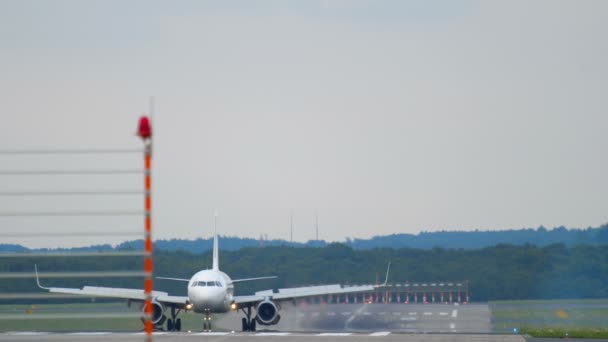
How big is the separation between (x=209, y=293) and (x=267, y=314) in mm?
3096

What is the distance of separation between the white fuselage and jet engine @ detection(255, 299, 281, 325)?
1.50m

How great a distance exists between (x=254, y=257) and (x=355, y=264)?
19.6 feet

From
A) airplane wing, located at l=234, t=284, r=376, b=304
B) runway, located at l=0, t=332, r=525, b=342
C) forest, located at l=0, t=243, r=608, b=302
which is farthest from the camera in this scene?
forest, located at l=0, t=243, r=608, b=302

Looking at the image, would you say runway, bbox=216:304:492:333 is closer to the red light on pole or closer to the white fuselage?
the white fuselage

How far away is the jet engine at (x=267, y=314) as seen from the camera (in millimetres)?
43250

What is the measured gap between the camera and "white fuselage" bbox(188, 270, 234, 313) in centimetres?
4138

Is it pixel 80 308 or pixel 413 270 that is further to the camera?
pixel 413 270

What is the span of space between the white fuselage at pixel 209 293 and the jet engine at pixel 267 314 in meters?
1.50

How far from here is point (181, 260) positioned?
55531mm

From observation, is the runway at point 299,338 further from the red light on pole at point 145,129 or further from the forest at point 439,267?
the forest at point 439,267

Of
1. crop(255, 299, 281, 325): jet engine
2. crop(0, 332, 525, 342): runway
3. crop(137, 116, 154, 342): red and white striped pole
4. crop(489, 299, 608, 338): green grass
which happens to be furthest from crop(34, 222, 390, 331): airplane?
crop(137, 116, 154, 342): red and white striped pole

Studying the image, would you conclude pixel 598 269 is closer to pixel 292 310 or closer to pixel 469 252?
pixel 469 252

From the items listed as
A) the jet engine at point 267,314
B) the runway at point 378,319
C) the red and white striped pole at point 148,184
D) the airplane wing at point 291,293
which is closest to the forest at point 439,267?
the runway at point 378,319

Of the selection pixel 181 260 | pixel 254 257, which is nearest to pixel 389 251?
pixel 254 257
